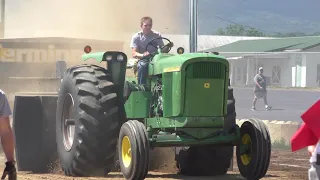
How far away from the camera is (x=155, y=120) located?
9.39m

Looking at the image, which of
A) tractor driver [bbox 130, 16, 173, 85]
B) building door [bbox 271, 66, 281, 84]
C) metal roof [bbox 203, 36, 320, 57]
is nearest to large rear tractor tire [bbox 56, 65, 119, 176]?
tractor driver [bbox 130, 16, 173, 85]

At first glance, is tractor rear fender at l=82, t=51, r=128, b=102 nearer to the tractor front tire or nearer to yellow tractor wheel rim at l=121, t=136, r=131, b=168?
yellow tractor wheel rim at l=121, t=136, r=131, b=168

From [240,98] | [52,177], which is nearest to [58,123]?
[52,177]

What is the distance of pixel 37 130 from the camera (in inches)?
432

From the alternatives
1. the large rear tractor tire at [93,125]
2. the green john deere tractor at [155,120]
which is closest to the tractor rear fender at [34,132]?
the green john deere tractor at [155,120]

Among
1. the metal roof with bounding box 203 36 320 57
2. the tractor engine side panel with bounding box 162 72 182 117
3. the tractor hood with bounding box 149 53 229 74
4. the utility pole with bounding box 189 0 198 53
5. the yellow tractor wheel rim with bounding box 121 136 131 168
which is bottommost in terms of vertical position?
the yellow tractor wheel rim with bounding box 121 136 131 168

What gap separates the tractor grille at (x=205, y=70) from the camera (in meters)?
8.94

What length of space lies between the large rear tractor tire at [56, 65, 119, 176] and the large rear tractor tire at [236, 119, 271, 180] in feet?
5.11

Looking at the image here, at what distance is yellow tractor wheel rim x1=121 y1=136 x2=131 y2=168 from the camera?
353 inches

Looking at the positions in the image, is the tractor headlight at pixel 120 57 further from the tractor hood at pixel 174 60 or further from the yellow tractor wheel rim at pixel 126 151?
the yellow tractor wheel rim at pixel 126 151

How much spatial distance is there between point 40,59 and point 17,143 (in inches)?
313

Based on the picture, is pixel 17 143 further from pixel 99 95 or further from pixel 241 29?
pixel 241 29

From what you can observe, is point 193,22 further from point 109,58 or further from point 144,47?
point 109,58

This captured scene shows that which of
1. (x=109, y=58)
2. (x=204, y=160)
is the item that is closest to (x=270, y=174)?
(x=204, y=160)
